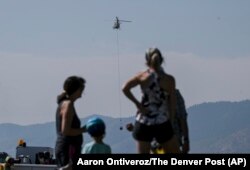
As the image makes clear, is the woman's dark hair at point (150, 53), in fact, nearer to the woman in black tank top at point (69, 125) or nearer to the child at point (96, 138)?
the child at point (96, 138)

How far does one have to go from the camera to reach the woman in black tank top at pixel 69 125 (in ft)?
41.8

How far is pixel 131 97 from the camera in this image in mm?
12148

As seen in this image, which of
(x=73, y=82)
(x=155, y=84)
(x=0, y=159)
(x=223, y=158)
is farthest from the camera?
(x=0, y=159)

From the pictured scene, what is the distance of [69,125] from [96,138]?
578 millimetres

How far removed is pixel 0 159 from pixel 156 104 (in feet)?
81.5

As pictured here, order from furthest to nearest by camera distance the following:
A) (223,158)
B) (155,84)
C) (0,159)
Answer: (0,159)
(155,84)
(223,158)

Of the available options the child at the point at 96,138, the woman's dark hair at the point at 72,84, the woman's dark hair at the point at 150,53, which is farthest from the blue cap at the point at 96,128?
the woman's dark hair at the point at 150,53

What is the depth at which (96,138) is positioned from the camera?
12328 millimetres

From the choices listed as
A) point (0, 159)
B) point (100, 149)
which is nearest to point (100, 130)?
point (100, 149)

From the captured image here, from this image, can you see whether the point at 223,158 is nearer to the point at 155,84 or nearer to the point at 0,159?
the point at 155,84

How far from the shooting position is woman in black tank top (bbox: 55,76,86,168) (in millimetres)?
12742
